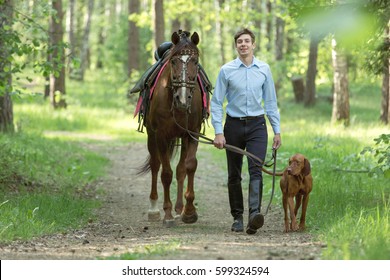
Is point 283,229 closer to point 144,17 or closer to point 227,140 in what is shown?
point 227,140

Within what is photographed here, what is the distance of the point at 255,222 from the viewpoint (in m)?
7.79

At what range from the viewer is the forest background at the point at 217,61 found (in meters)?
6.84

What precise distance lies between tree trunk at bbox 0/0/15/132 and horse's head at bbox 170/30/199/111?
3.17 metres

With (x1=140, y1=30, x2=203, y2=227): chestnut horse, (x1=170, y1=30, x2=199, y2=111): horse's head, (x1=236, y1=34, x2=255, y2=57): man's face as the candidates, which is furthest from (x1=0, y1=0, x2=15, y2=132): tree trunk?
(x1=236, y1=34, x2=255, y2=57): man's face

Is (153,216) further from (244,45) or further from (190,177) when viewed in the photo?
(244,45)

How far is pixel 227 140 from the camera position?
823cm

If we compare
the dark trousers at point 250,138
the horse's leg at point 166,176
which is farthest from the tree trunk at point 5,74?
the dark trousers at point 250,138

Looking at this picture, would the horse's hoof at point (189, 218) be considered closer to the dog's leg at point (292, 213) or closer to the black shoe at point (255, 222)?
the black shoe at point (255, 222)

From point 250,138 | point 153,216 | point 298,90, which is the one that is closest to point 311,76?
point 298,90

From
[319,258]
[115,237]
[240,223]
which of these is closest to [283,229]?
[240,223]

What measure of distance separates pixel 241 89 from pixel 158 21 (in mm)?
15796

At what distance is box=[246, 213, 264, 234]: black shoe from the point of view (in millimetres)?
7762

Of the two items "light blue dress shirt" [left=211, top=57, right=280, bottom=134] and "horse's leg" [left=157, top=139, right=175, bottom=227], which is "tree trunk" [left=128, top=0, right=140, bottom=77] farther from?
"light blue dress shirt" [left=211, top=57, right=280, bottom=134]
